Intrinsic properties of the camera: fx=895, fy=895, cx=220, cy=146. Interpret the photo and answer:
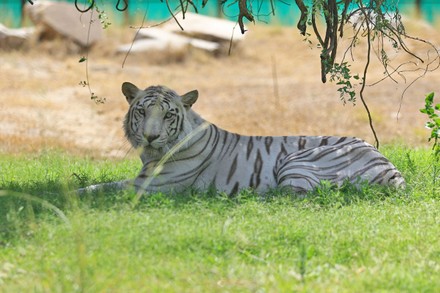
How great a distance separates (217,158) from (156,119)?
765 millimetres

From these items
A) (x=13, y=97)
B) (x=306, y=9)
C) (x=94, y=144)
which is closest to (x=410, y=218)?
(x=306, y=9)

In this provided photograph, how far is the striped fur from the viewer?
8211 mm

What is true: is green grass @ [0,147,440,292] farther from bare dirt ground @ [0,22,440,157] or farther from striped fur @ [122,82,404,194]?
bare dirt ground @ [0,22,440,157]

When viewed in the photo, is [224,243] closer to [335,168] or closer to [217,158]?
[217,158]

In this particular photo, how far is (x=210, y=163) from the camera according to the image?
8508mm

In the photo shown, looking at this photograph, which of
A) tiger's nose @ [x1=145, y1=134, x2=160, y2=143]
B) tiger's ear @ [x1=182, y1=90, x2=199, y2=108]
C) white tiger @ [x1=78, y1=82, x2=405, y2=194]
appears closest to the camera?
tiger's nose @ [x1=145, y1=134, x2=160, y2=143]

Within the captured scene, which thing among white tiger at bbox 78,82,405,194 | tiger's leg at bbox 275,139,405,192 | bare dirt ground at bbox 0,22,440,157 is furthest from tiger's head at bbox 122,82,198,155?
bare dirt ground at bbox 0,22,440,157

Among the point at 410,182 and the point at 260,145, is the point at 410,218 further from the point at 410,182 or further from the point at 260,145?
the point at 260,145

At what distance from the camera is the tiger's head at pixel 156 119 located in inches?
320

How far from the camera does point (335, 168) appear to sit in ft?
27.8

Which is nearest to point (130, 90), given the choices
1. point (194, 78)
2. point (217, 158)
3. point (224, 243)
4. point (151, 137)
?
point (151, 137)

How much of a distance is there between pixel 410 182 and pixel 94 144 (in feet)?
30.0

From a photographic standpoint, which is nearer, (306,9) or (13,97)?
(306,9)

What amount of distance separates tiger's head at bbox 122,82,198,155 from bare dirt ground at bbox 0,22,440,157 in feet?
18.3
